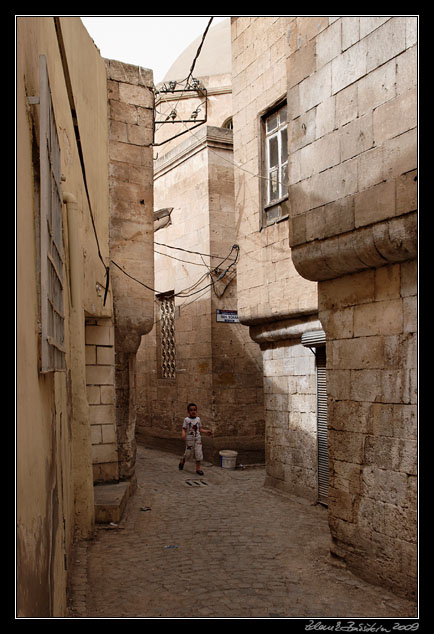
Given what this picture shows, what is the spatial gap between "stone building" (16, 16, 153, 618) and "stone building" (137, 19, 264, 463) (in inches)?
92.7

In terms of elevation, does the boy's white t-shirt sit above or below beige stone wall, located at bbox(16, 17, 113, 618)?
below

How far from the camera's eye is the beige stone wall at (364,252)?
4.54 meters

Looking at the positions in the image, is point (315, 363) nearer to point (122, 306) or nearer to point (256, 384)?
point (122, 306)

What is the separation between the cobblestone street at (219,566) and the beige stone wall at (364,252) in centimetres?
43

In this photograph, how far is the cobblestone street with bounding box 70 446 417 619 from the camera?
4.50 metres

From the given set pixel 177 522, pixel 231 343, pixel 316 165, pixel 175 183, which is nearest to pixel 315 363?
pixel 177 522

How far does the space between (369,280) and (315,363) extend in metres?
3.20

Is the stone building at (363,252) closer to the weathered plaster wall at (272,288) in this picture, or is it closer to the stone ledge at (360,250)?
the stone ledge at (360,250)

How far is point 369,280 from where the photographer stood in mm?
5125

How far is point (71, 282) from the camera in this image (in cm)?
560

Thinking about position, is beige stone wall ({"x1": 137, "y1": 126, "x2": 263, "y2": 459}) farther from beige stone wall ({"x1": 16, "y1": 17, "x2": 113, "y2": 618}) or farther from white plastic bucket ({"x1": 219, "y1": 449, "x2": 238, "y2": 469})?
beige stone wall ({"x1": 16, "y1": 17, "x2": 113, "y2": 618})

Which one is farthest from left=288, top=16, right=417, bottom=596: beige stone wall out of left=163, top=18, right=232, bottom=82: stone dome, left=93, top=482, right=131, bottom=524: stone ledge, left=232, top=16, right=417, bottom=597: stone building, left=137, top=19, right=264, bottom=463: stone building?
left=163, top=18, right=232, bottom=82: stone dome

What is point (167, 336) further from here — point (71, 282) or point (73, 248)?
point (73, 248)

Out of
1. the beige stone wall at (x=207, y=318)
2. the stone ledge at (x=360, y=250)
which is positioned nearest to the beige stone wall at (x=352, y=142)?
the stone ledge at (x=360, y=250)
